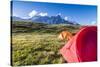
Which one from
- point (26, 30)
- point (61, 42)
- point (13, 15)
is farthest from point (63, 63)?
point (13, 15)

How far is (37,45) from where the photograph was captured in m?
2.19

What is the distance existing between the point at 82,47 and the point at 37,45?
57 centimetres

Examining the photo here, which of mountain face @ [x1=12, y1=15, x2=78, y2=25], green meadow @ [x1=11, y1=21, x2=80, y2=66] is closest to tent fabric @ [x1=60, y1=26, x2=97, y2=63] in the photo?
green meadow @ [x1=11, y1=21, x2=80, y2=66]

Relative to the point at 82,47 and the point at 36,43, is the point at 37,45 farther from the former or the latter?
the point at 82,47

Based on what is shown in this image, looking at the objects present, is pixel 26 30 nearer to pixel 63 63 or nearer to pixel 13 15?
pixel 13 15

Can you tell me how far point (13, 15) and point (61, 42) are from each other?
2.14 feet

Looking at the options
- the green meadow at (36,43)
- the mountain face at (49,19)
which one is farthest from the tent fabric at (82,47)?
the mountain face at (49,19)

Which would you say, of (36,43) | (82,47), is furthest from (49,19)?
(82,47)

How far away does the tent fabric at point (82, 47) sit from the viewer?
2.29 meters

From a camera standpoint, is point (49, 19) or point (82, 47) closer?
point (49, 19)

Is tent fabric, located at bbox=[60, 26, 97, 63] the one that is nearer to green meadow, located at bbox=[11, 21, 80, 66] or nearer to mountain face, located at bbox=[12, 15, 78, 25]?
green meadow, located at bbox=[11, 21, 80, 66]

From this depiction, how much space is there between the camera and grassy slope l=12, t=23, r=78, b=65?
2.10m
